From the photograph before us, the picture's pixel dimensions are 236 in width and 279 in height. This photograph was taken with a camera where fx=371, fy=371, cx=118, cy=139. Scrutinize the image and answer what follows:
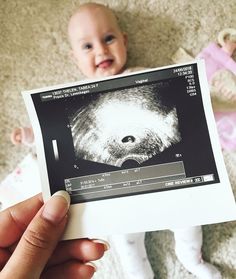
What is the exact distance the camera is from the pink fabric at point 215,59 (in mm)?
1020

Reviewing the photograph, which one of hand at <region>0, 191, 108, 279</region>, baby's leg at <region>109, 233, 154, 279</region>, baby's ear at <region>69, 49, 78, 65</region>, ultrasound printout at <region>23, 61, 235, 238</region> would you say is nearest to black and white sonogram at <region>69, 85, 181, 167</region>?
ultrasound printout at <region>23, 61, 235, 238</region>

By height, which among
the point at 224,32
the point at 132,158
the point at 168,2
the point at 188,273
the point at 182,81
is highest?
the point at 168,2

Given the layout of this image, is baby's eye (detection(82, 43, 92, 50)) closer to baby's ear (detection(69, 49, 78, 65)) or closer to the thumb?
baby's ear (detection(69, 49, 78, 65))

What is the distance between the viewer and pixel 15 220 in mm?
671

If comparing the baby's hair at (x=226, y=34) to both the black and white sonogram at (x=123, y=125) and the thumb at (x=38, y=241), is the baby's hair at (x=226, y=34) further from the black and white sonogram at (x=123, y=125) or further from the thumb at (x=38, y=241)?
the thumb at (x=38, y=241)

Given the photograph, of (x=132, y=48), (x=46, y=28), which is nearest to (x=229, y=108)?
(x=132, y=48)

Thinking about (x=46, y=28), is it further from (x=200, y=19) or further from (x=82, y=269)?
(x=82, y=269)

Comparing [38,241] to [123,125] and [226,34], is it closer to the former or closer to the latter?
[123,125]

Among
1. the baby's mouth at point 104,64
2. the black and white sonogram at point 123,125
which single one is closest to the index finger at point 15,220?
the black and white sonogram at point 123,125

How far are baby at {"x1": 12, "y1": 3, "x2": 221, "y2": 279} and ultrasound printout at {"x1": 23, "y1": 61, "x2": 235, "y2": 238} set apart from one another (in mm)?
314

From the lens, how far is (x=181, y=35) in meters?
1.06

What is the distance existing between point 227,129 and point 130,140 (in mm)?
421

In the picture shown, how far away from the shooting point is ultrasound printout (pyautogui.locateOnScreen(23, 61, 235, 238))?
0.64 meters

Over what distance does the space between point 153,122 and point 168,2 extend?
1.84ft
